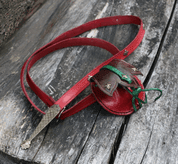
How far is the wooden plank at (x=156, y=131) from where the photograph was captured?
1016 millimetres

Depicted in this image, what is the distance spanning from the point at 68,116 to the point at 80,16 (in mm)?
1301

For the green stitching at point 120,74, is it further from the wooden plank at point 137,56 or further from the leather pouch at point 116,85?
the wooden plank at point 137,56

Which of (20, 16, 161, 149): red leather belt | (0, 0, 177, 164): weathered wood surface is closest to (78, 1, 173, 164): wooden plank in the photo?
(0, 0, 177, 164): weathered wood surface

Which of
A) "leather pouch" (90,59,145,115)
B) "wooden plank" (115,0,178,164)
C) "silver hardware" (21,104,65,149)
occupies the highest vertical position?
"silver hardware" (21,104,65,149)

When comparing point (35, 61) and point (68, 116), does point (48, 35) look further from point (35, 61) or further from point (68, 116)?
point (68, 116)

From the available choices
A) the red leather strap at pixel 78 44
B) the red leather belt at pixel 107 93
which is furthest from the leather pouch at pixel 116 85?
the red leather strap at pixel 78 44

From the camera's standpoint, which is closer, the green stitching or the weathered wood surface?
the weathered wood surface

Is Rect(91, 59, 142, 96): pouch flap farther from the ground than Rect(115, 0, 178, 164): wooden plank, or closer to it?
farther from the ground

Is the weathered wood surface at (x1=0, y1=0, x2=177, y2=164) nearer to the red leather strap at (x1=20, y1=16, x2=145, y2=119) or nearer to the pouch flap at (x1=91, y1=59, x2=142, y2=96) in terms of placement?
the red leather strap at (x1=20, y1=16, x2=145, y2=119)

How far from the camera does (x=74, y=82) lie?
1.42m

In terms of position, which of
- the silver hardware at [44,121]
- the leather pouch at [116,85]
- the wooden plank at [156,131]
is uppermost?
the silver hardware at [44,121]

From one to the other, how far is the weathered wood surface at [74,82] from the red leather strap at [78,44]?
0.19 feet

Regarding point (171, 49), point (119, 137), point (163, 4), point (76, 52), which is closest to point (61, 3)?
point (76, 52)

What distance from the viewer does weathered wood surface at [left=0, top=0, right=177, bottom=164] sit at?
3.43 feet
